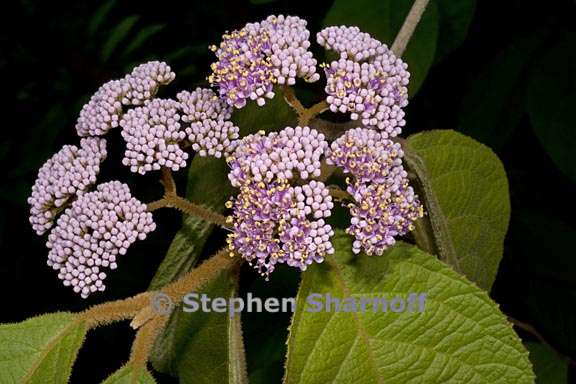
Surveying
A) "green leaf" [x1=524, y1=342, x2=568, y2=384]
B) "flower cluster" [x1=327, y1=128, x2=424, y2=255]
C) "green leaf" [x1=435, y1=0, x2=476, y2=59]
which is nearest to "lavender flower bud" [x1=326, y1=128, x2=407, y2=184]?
"flower cluster" [x1=327, y1=128, x2=424, y2=255]

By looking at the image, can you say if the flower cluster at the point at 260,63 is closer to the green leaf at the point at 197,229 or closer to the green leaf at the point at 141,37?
the green leaf at the point at 197,229

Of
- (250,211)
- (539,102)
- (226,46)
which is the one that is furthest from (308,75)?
(539,102)

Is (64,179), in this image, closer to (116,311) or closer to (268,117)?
(116,311)

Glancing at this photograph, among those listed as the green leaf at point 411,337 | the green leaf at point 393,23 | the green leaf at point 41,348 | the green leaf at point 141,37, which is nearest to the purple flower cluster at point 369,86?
the green leaf at point 411,337

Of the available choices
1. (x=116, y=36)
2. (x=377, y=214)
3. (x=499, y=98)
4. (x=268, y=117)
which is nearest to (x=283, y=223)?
(x=377, y=214)

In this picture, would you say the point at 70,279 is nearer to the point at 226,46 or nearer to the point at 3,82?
the point at 226,46

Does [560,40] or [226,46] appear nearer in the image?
[226,46]

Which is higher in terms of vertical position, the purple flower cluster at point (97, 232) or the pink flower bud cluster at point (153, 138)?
the pink flower bud cluster at point (153, 138)
